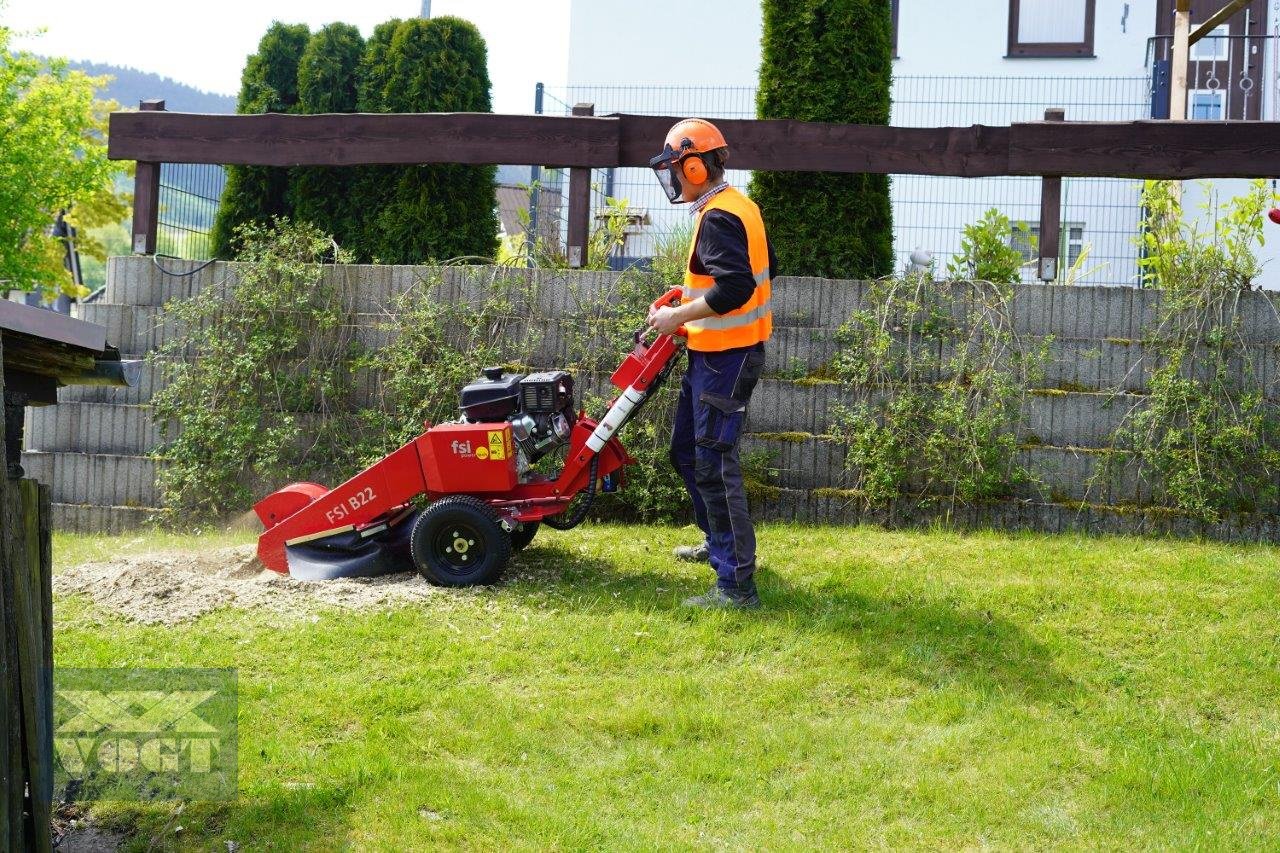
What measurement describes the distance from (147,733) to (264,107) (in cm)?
714

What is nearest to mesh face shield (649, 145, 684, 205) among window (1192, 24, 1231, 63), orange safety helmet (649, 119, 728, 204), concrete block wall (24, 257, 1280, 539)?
orange safety helmet (649, 119, 728, 204)

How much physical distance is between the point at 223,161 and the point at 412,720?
5816 millimetres

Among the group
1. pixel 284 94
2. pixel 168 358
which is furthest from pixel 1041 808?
pixel 284 94

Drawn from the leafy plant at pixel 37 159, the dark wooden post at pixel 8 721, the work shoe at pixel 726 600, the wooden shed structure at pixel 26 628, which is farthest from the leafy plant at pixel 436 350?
the leafy plant at pixel 37 159

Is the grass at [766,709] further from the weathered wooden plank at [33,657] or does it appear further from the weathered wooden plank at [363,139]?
the weathered wooden plank at [363,139]

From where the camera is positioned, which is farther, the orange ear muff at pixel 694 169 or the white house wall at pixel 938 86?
the white house wall at pixel 938 86

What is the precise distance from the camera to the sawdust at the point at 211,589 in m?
5.88

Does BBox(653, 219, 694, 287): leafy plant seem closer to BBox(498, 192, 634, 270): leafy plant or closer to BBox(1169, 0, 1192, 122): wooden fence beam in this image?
BBox(498, 192, 634, 270): leafy plant

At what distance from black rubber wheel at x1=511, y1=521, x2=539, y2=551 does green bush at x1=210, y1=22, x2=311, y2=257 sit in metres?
4.40

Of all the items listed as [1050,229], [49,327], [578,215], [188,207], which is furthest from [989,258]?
[49,327]

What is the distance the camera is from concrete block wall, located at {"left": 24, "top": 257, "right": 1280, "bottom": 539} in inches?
302

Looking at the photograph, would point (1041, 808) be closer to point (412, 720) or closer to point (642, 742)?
point (642, 742)

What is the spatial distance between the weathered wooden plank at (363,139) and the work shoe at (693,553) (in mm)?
2976

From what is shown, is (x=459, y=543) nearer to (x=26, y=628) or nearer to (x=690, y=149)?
(x=690, y=149)
